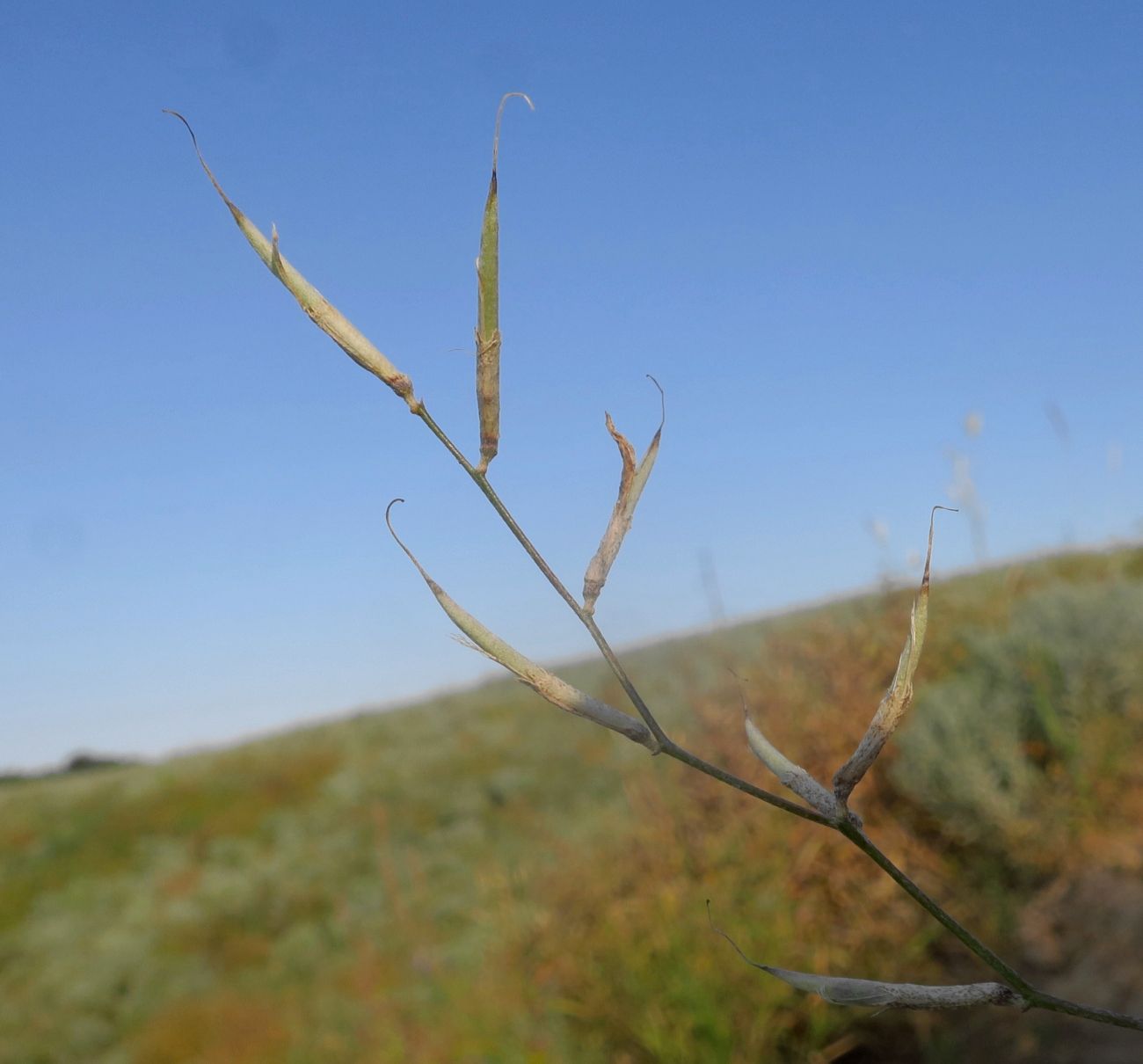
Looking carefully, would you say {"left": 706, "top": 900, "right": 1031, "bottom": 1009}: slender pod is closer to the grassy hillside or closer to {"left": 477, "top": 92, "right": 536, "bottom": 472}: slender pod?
{"left": 477, "top": 92, "right": 536, "bottom": 472}: slender pod

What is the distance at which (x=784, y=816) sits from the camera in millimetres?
3797

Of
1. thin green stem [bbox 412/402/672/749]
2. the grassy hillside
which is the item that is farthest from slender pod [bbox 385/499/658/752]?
the grassy hillside

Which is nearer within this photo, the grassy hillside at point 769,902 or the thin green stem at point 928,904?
the thin green stem at point 928,904

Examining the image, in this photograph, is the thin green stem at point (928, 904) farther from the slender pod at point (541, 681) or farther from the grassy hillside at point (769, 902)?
the grassy hillside at point (769, 902)

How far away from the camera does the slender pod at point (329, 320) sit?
0.47 metres

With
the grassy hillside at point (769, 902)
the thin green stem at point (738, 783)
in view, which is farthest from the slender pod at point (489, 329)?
the grassy hillside at point (769, 902)

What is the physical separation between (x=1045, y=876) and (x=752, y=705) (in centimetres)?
131

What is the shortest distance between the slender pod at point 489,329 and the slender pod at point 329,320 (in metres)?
0.04

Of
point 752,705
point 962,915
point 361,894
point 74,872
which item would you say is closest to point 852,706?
point 752,705

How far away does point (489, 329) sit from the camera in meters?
0.48

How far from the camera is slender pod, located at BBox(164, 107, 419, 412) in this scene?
1.55 ft

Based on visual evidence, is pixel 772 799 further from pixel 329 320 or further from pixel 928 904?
pixel 329 320

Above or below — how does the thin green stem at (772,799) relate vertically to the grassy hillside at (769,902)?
above

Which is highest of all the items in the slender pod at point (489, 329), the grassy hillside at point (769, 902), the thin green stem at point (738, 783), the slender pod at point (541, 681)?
the slender pod at point (489, 329)
